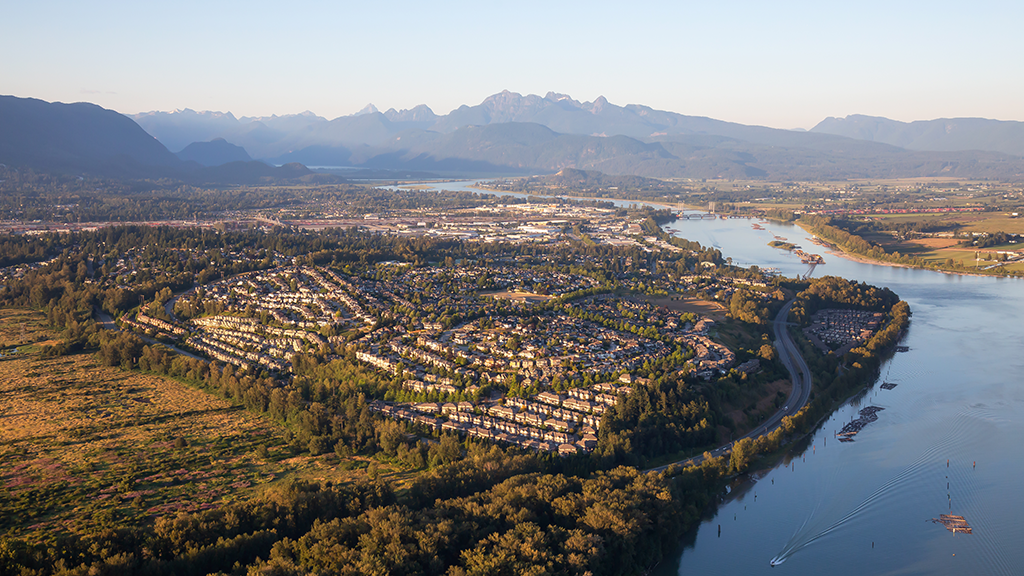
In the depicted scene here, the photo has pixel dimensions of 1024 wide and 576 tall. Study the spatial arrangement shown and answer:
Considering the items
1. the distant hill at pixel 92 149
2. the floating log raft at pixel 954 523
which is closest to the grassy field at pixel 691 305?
the floating log raft at pixel 954 523

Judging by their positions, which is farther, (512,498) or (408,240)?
(408,240)

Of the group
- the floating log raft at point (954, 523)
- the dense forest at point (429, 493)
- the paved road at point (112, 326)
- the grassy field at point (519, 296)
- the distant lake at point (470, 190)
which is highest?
the distant lake at point (470, 190)

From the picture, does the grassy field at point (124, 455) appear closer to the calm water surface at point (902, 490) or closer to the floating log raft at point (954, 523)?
the calm water surface at point (902, 490)

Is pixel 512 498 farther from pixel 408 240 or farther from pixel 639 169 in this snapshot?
pixel 639 169

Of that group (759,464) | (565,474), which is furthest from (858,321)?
(565,474)

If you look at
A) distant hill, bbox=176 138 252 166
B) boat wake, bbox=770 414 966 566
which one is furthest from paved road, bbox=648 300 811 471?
distant hill, bbox=176 138 252 166

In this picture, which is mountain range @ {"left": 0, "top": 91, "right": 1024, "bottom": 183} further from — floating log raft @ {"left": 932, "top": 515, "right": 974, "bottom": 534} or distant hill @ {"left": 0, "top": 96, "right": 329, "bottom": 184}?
floating log raft @ {"left": 932, "top": 515, "right": 974, "bottom": 534}
